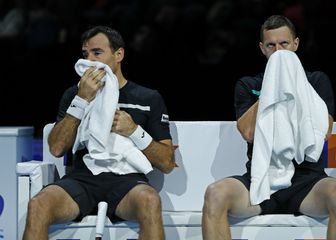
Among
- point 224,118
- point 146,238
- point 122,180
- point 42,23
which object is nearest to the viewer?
point 146,238

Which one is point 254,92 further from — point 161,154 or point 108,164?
point 108,164

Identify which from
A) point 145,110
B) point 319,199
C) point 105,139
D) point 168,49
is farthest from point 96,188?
point 168,49

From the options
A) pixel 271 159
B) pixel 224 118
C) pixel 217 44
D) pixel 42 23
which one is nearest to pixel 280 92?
pixel 271 159

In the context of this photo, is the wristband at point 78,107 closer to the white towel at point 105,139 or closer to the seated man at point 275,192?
the white towel at point 105,139

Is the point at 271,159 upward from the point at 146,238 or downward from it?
upward

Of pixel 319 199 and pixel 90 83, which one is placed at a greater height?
pixel 90 83

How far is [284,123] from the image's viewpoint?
5.02 meters

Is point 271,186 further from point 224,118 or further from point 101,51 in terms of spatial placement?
point 224,118

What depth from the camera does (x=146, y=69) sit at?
733cm

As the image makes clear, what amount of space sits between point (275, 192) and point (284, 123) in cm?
36

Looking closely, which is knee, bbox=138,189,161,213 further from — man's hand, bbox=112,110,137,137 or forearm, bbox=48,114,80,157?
forearm, bbox=48,114,80,157

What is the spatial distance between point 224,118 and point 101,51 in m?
2.01

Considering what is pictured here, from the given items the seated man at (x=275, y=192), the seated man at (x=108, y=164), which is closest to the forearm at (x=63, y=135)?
the seated man at (x=108, y=164)

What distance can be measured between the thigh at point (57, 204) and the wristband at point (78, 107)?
41cm
